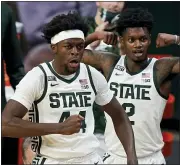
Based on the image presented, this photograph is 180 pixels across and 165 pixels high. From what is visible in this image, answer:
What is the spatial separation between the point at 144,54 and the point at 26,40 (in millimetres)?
2781

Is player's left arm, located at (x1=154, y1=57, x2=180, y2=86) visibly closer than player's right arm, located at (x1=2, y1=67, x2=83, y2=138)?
No

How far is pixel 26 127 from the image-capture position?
3.59 meters

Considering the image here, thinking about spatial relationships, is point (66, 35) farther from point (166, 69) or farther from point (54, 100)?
point (166, 69)

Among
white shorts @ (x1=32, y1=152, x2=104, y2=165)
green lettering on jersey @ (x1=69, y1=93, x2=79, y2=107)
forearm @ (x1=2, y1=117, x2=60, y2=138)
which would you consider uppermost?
green lettering on jersey @ (x1=69, y1=93, x2=79, y2=107)

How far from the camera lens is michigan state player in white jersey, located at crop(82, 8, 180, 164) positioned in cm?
454

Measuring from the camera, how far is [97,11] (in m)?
6.52

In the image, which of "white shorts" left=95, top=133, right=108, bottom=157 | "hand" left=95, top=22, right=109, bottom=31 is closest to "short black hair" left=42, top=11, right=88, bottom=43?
"white shorts" left=95, top=133, right=108, bottom=157

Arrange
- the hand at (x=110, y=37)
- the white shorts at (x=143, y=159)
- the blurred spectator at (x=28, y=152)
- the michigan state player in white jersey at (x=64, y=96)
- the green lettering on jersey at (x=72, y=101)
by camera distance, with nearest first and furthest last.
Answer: the michigan state player in white jersey at (x=64, y=96) → the green lettering on jersey at (x=72, y=101) → the blurred spectator at (x=28, y=152) → the white shorts at (x=143, y=159) → the hand at (x=110, y=37)

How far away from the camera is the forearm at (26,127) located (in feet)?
11.8

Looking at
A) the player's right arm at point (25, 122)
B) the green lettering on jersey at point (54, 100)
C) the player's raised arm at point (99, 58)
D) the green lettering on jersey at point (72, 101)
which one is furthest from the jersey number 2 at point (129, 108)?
the player's right arm at point (25, 122)

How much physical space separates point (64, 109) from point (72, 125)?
355 mm

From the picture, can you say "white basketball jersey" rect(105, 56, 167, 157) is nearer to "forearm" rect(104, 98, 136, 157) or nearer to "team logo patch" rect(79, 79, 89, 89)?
"forearm" rect(104, 98, 136, 157)

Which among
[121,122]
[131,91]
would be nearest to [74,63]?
[121,122]

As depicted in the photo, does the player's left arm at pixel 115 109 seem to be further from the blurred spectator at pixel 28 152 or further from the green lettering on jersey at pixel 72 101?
the blurred spectator at pixel 28 152
